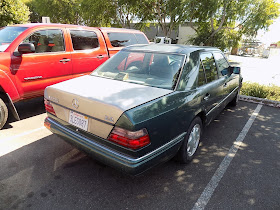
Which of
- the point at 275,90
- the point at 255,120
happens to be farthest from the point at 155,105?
the point at 275,90

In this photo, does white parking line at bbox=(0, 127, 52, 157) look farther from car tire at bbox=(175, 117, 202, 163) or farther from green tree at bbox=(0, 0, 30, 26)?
green tree at bbox=(0, 0, 30, 26)

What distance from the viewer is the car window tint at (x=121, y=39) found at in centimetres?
592

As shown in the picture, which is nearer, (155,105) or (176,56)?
(155,105)

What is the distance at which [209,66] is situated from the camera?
3.40m

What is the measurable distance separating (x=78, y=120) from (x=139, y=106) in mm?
815

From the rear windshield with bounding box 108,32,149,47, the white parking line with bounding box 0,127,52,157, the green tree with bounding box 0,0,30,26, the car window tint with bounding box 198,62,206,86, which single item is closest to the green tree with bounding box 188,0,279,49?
the rear windshield with bounding box 108,32,149,47

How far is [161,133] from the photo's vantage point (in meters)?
2.21

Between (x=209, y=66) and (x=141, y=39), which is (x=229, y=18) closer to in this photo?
(x=141, y=39)

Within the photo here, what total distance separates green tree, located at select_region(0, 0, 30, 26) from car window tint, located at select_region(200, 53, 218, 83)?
15458 mm

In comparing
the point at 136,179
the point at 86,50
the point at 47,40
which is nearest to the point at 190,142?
the point at 136,179

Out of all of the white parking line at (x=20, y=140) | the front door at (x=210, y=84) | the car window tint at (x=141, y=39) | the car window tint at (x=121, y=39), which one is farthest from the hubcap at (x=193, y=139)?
the car window tint at (x=141, y=39)

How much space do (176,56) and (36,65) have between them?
2955mm

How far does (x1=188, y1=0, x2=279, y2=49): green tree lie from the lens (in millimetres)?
14875

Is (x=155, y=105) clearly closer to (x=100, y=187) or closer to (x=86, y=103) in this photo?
(x=86, y=103)
